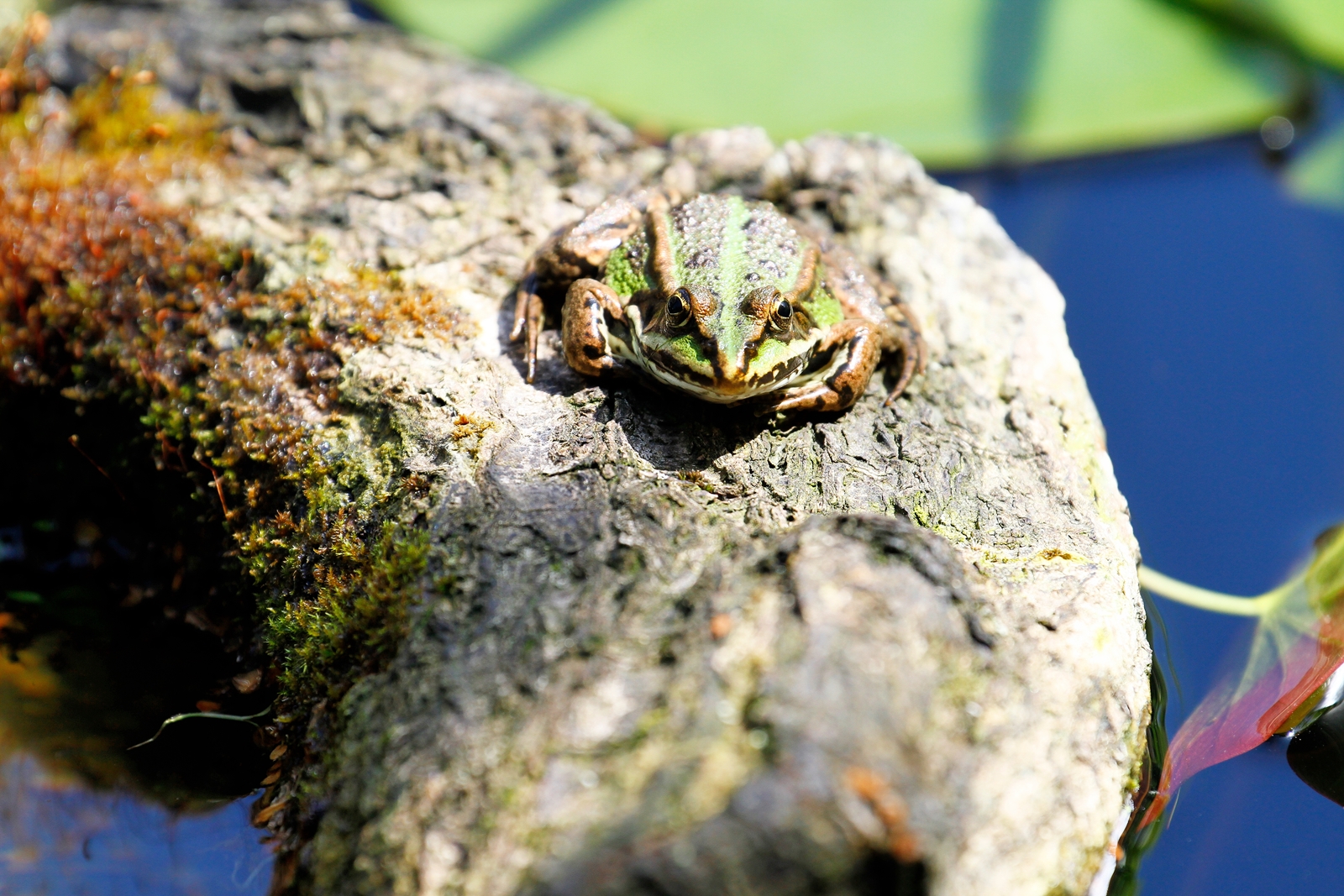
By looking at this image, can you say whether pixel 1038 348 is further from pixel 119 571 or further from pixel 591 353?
pixel 119 571

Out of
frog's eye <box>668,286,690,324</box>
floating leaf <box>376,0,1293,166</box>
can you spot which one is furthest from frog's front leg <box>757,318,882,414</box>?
floating leaf <box>376,0,1293,166</box>

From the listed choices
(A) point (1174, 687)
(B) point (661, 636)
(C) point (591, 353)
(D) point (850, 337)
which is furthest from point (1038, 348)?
(B) point (661, 636)

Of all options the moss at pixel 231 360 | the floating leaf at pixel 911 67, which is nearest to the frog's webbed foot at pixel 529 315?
the moss at pixel 231 360

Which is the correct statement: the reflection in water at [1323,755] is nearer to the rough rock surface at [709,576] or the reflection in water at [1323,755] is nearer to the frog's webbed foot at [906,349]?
the rough rock surface at [709,576]

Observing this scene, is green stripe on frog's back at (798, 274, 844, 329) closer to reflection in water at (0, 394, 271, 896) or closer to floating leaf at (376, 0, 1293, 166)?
floating leaf at (376, 0, 1293, 166)

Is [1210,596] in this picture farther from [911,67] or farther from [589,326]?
[911,67]

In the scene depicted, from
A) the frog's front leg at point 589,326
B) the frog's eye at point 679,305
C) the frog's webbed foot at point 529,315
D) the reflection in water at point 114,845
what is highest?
the frog's eye at point 679,305
